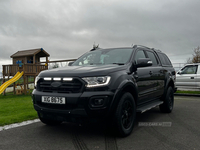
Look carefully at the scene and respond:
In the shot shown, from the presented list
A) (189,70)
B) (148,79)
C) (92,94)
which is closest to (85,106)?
(92,94)

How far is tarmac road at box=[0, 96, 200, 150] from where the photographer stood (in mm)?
3521

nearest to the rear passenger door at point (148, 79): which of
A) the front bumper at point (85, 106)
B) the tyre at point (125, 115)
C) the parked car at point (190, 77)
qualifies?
the tyre at point (125, 115)

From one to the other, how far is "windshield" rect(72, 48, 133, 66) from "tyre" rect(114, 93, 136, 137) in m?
0.91

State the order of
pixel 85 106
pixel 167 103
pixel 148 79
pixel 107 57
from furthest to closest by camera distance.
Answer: pixel 167 103
pixel 148 79
pixel 107 57
pixel 85 106

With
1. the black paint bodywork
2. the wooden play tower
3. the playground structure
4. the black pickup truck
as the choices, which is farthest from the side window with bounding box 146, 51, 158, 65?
the wooden play tower

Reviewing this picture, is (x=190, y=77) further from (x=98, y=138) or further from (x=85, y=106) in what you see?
(x=85, y=106)

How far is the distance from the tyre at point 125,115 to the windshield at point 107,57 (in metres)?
0.91

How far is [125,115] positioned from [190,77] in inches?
374

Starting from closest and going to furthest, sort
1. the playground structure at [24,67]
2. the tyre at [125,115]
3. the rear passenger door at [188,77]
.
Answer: the tyre at [125,115] < the rear passenger door at [188,77] < the playground structure at [24,67]

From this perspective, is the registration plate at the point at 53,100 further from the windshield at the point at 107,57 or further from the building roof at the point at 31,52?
the building roof at the point at 31,52

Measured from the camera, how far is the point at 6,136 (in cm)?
411

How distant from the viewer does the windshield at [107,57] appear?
15.7 feet

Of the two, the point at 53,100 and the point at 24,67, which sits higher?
the point at 24,67

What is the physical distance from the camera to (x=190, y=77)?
12227mm
